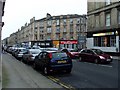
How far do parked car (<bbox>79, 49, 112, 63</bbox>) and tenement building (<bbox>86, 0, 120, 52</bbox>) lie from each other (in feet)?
37.2

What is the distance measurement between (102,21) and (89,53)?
17888 mm

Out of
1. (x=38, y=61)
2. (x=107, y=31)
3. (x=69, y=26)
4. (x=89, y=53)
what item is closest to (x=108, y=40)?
(x=107, y=31)

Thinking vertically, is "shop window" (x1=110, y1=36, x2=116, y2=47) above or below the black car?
above

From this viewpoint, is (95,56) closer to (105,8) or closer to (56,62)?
(56,62)

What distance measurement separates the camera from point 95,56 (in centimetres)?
2631

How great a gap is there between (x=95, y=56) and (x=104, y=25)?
18.5 m

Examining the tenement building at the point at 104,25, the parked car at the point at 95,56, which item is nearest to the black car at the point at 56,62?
the parked car at the point at 95,56

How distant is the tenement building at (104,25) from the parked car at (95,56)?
11.3 meters

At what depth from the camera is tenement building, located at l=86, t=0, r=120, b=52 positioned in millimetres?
40281

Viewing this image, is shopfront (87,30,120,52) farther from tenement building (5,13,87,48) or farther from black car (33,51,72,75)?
tenement building (5,13,87,48)

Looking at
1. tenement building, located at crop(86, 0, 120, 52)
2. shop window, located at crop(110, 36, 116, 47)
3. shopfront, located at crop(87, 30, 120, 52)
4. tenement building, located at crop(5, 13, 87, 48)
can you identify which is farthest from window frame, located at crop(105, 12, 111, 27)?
tenement building, located at crop(5, 13, 87, 48)

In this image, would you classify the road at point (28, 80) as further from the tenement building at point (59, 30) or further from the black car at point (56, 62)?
the tenement building at point (59, 30)

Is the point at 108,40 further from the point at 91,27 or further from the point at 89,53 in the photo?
the point at 89,53

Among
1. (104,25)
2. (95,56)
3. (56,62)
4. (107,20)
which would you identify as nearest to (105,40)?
(104,25)
